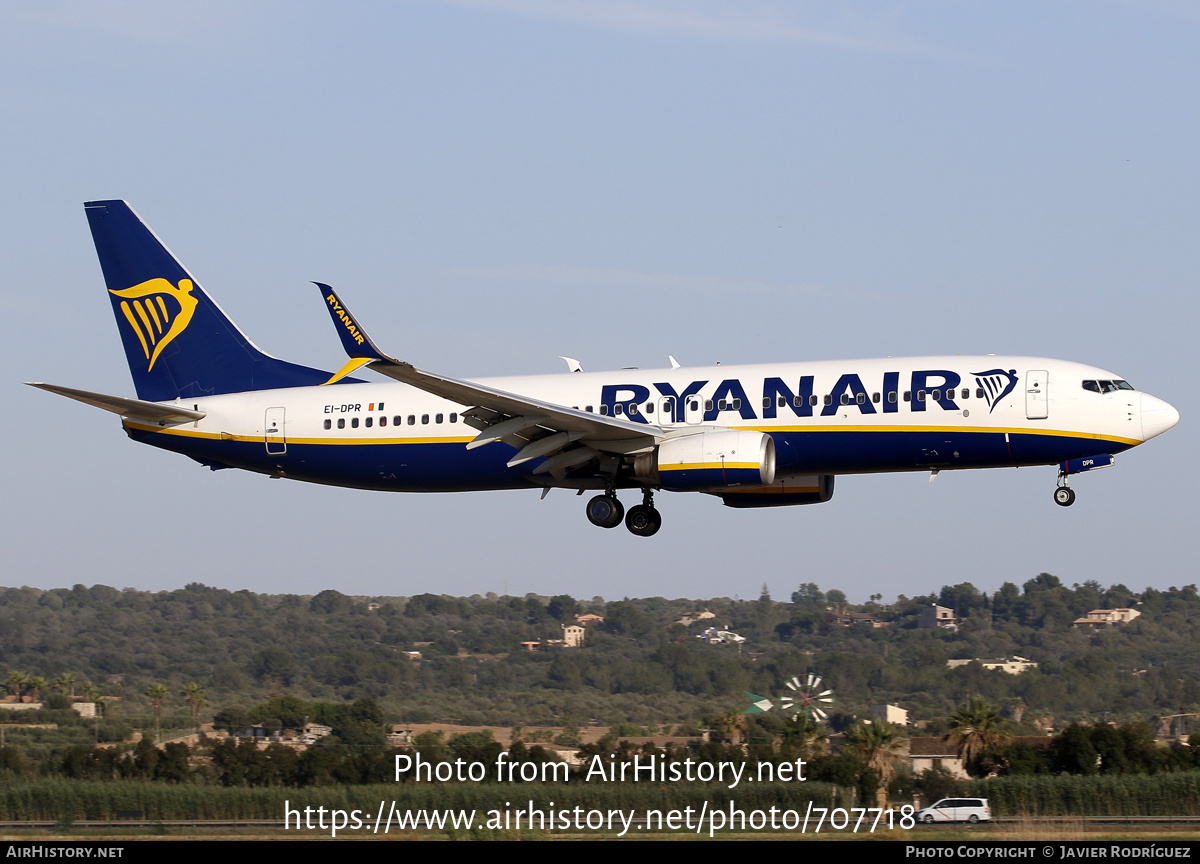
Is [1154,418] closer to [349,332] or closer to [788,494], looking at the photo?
[788,494]

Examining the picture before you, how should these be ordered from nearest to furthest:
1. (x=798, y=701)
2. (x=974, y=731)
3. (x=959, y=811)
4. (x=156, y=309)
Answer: (x=156, y=309) < (x=959, y=811) < (x=974, y=731) < (x=798, y=701)

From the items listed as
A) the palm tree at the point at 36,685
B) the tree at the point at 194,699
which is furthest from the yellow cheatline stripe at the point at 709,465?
the palm tree at the point at 36,685

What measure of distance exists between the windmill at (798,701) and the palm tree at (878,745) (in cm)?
2451

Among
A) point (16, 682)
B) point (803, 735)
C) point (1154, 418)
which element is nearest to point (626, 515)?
point (1154, 418)

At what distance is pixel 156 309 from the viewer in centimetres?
4700

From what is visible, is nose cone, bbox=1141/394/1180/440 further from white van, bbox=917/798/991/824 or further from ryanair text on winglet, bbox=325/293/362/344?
ryanair text on winglet, bbox=325/293/362/344

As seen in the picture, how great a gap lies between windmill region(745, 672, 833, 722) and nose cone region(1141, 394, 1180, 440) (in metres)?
69.5

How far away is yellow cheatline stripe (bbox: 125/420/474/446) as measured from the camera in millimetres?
41781

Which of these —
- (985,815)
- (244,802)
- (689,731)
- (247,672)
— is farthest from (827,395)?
(247,672)

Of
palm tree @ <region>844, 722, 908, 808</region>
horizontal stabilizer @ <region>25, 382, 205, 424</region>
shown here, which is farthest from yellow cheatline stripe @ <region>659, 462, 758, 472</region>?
palm tree @ <region>844, 722, 908, 808</region>

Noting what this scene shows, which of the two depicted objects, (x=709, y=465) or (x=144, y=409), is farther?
(x=144, y=409)

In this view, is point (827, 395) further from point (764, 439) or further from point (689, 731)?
point (689, 731)

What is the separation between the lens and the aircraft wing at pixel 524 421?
1382 inches

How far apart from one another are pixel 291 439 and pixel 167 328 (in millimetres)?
6849
